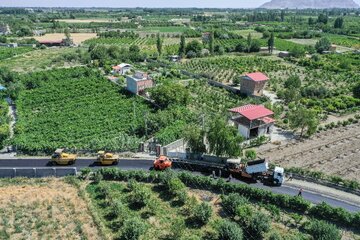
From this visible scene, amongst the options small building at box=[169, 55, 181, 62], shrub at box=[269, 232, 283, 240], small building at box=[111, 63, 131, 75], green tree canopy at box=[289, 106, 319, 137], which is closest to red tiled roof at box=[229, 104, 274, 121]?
green tree canopy at box=[289, 106, 319, 137]

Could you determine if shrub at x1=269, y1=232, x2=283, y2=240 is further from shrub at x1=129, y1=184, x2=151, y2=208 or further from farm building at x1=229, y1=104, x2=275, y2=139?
farm building at x1=229, y1=104, x2=275, y2=139

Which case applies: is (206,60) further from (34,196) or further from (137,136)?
(34,196)

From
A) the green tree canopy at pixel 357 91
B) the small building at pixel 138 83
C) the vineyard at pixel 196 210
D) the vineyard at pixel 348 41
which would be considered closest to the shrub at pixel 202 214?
the vineyard at pixel 196 210

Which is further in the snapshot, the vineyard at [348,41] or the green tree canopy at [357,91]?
the vineyard at [348,41]

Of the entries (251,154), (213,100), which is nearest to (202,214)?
(251,154)


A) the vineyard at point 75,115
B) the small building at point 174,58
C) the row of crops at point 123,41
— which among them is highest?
the row of crops at point 123,41

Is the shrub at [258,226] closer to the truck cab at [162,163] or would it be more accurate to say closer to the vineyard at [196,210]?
the vineyard at [196,210]
